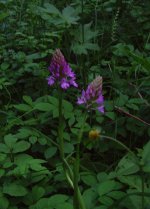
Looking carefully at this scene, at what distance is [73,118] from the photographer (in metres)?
1.79

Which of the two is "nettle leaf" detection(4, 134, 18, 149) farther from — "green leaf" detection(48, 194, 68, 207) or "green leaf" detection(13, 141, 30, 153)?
"green leaf" detection(48, 194, 68, 207)

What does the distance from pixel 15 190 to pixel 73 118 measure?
417 millimetres

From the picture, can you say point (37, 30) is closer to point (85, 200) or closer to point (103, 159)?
point (103, 159)

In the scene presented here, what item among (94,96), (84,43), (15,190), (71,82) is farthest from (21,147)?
(84,43)

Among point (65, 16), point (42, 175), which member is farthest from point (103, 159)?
point (65, 16)

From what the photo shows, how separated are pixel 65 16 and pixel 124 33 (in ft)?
2.37

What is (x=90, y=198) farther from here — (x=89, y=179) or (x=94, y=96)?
(x=94, y=96)

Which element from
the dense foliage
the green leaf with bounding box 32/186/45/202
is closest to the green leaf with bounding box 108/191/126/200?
the dense foliage

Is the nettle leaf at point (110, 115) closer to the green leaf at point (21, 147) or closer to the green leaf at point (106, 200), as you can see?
the green leaf at point (21, 147)

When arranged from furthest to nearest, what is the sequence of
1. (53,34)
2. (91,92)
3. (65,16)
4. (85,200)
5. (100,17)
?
1. (100,17)
2. (53,34)
3. (65,16)
4. (85,200)
5. (91,92)

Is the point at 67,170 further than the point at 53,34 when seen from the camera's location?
No

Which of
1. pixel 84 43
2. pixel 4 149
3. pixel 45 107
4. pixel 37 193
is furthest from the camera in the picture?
pixel 84 43

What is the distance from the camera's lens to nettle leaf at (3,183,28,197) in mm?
1492

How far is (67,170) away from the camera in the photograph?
132 centimetres
